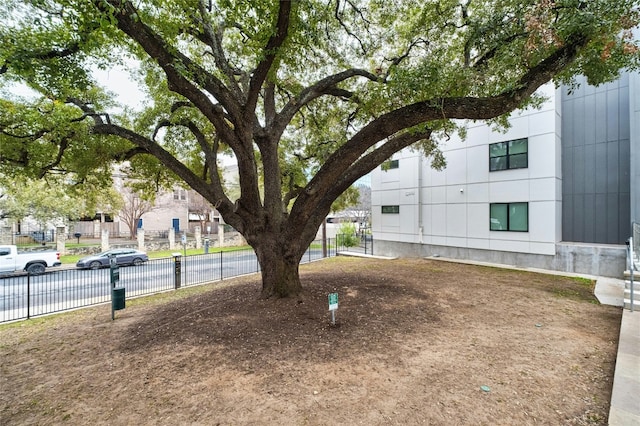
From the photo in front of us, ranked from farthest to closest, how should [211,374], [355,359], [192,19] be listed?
1. [192,19]
2. [355,359]
3. [211,374]

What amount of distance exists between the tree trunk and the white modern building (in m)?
7.95

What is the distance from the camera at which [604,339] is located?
502 centimetres

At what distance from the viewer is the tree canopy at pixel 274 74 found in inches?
194

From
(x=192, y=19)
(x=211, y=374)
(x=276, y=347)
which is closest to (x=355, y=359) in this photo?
(x=276, y=347)

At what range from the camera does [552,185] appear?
11414 millimetres

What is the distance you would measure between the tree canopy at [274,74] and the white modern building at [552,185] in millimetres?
5540

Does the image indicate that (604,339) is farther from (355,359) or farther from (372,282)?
(372,282)

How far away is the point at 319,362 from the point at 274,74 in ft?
21.7

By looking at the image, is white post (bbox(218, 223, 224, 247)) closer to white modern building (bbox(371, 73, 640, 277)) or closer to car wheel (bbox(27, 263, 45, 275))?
car wheel (bbox(27, 263, 45, 275))

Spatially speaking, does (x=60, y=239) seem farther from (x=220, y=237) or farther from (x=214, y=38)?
(x=214, y=38)

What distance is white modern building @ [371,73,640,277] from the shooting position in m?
11.0

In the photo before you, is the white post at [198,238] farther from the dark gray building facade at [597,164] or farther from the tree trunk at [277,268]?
the dark gray building facade at [597,164]

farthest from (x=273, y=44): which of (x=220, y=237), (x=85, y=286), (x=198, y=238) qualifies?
(x=220, y=237)

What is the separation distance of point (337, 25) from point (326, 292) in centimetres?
768
